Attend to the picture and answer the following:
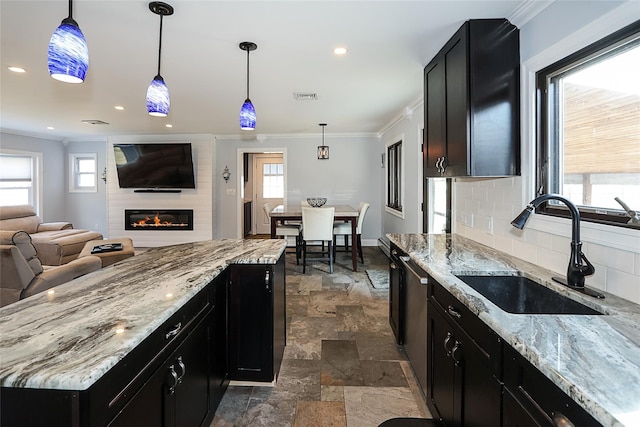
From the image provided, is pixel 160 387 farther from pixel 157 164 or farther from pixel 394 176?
pixel 157 164

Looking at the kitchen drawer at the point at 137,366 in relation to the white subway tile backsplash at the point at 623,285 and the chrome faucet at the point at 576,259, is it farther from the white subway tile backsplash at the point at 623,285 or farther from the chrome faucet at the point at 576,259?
the white subway tile backsplash at the point at 623,285

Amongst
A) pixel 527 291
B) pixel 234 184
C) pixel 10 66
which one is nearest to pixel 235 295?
pixel 527 291

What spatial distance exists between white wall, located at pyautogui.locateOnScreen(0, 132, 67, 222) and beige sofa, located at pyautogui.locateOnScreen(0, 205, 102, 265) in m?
1.40

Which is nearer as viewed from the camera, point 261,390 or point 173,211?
point 261,390

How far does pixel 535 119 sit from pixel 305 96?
9.29 ft

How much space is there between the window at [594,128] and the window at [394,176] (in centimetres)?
377

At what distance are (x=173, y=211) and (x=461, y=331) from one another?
723 cm

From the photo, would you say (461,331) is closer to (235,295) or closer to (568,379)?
(568,379)

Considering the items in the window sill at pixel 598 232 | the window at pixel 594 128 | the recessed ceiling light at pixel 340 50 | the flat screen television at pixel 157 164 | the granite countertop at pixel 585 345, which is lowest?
the granite countertop at pixel 585 345

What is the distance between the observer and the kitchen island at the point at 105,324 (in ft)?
2.69

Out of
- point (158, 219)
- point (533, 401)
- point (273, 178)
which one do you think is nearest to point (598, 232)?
point (533, 401)

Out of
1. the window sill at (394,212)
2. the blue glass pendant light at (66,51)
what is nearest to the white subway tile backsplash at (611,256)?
the blue glass pendant light at (66,51)

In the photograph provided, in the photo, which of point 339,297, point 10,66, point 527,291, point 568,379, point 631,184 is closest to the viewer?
point 568,379

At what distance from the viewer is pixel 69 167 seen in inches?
313
